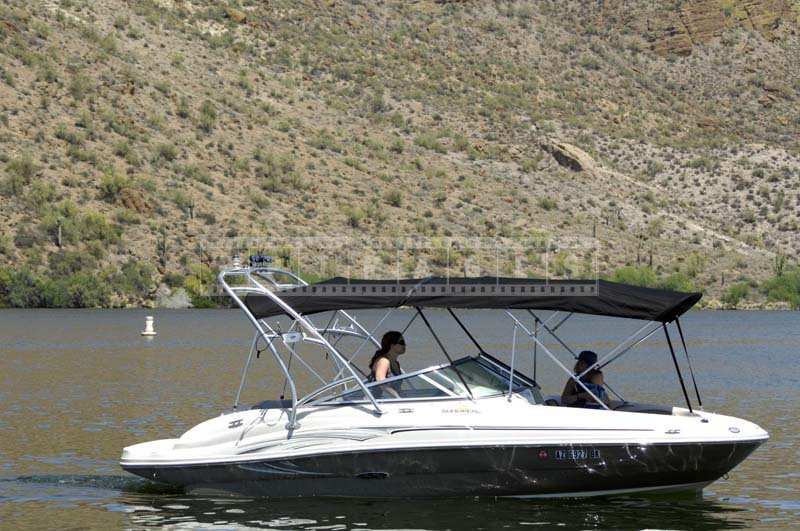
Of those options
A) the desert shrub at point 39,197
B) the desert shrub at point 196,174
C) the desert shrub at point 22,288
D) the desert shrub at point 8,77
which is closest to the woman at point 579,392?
the desert shrub at point 22,288

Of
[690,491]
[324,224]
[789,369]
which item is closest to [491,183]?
[324,224]

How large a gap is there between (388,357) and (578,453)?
272 cm

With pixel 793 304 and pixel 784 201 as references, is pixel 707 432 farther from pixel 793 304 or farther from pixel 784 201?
pixel 784 201

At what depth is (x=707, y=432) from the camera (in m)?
15.9

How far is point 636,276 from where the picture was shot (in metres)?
82.4

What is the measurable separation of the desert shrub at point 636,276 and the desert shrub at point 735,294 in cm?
495

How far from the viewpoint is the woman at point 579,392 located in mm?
16781

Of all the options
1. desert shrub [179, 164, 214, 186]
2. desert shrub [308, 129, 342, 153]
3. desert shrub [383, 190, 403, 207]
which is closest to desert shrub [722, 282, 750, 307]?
desert shrub [383, 190, 403, 207]

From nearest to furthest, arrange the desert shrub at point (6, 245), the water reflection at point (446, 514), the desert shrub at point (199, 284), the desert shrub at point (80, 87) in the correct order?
the water reflection at point (446, 514)
the desert shrub at point (6, 245)
the desert shrub at point (199, 284)
the desert shrub at point (80, 87)

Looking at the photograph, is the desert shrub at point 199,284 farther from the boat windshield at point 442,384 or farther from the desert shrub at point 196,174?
the boat windshield at point 442,384

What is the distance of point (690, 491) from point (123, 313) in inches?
2121

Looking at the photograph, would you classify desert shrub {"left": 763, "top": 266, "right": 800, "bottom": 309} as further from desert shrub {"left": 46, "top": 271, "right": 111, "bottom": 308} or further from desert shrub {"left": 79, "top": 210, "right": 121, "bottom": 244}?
desert shrub {"left": 46, "top": 271, "right": 111, "bottom": 308}

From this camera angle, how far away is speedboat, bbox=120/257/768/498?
15859 mm

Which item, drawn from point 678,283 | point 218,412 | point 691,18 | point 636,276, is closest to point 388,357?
point 218,412
